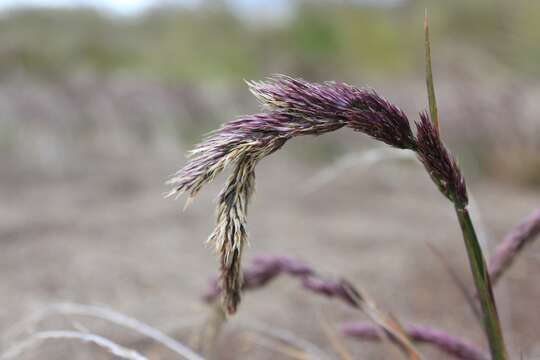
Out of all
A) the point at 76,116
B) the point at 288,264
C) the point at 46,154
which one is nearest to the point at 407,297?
the point at 288,264

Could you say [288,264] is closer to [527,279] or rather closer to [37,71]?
[527,279]

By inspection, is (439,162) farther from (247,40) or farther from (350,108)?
(247,40)

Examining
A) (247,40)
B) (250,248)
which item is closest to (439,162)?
(250,248)

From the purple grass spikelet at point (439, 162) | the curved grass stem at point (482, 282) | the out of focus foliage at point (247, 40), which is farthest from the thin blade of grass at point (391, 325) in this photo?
the out of focus foliage at point (247, 40)

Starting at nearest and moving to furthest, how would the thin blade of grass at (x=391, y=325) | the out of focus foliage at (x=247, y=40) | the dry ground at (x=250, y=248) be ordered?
the thin blade of grass at (x=391, y=325) < the dry ground at (x=250, y=248) < the out of focus foliage at (x=247, y=40)

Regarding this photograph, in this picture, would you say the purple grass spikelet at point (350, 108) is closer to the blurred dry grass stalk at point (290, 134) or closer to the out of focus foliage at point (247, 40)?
the blurred dry grass stalk at point (290, 134)

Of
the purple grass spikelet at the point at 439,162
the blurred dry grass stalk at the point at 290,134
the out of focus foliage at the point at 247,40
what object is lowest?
the purple grass spikelet at the point at 439,162

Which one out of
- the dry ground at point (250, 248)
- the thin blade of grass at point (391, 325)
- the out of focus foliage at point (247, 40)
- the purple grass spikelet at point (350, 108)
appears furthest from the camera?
the out of focus foliage at point (247, 40)
